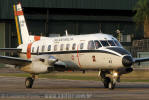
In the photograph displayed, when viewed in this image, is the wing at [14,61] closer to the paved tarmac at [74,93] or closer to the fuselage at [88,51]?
the fuselage at [88,51]

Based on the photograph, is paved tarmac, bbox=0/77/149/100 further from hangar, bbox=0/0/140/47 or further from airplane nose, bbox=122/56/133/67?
hangar, bbox=0/0/140/47

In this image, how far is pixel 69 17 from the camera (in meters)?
88.1

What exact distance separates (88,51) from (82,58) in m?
0.70

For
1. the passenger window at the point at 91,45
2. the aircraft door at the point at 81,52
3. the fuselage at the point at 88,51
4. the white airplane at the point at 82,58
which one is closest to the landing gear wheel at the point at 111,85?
the white airplane at the point at 82,58

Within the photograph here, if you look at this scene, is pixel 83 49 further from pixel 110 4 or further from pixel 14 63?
pixel 110 4

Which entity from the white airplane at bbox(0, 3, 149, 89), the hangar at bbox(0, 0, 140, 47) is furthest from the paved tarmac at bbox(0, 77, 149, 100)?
the hangar at bbox(0, 0, 140, 47)

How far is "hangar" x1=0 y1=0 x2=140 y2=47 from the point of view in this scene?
8112 centimetres

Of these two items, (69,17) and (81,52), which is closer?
(81,52)

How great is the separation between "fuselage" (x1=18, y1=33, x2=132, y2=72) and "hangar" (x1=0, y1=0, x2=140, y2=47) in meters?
51.1

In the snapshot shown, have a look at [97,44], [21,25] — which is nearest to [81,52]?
[97,44]

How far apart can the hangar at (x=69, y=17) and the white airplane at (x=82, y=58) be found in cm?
5076

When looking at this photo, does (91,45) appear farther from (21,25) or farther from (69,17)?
(69,17)

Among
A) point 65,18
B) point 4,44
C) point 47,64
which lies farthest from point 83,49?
point 65,18

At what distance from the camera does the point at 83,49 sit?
1073 inches
